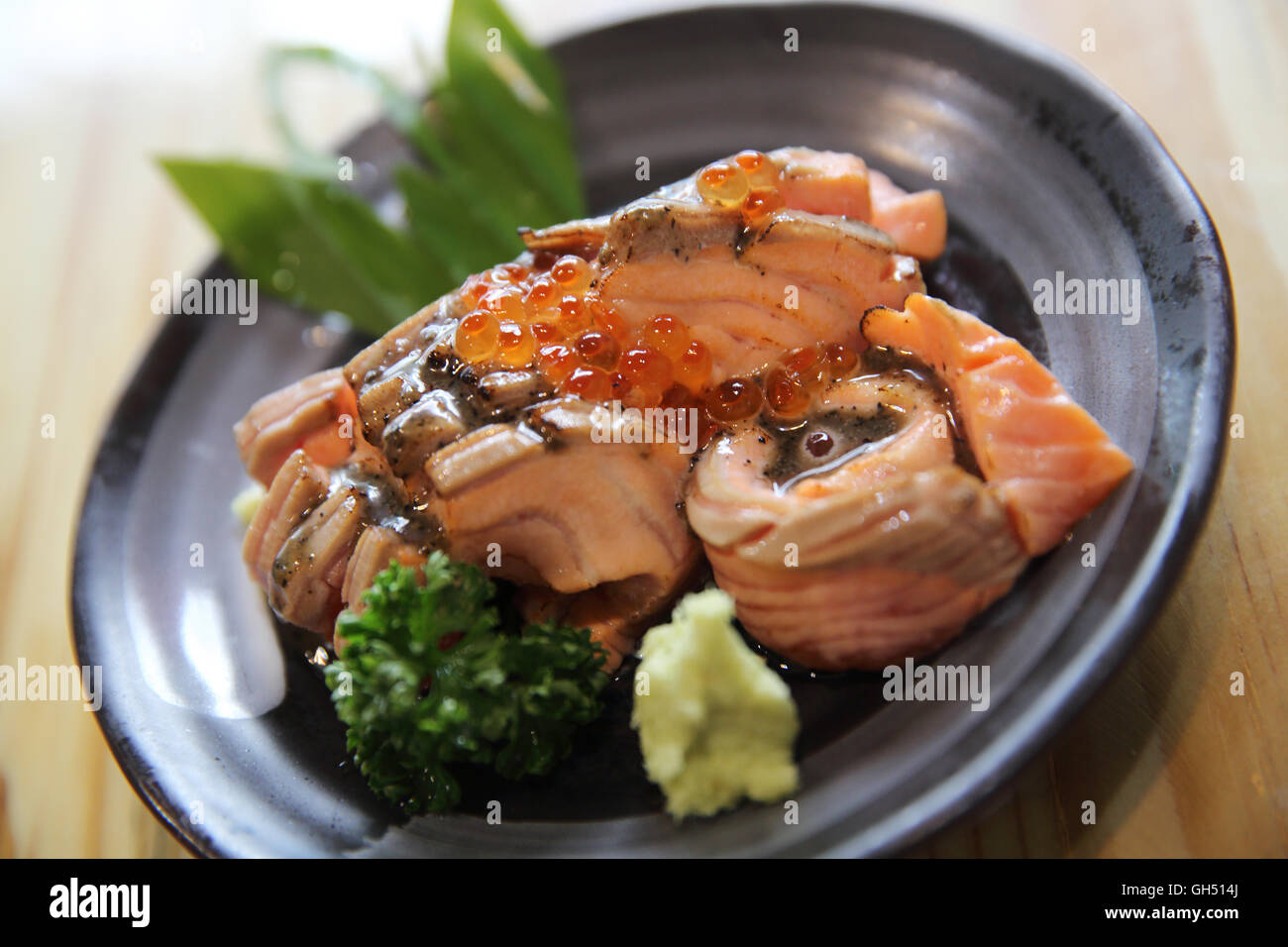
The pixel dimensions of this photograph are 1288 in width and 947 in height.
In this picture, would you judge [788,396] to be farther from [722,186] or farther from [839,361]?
[722,186]

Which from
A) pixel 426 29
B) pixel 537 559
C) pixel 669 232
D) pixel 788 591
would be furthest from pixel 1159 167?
pixel 426 29

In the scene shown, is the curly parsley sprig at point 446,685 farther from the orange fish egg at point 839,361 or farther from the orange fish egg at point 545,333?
the orange fish egg at point 839,361

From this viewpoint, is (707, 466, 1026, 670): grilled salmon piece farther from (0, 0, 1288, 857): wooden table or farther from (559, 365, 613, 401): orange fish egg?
(559, 365, 613, 401): orange fish egg

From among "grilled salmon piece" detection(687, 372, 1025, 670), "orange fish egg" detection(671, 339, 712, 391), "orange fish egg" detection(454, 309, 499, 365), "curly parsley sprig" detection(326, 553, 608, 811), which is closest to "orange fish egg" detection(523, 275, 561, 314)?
"orange fish egg" detection(454, 309, 499, 365)

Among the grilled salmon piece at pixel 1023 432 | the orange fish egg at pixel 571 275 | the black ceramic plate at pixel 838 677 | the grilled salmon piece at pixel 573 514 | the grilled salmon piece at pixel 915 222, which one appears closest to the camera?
the black ceramic plate at pixel 838 677

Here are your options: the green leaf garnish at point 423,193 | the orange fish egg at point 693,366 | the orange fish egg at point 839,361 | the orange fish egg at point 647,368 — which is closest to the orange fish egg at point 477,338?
the orange fish egg at point 647,368

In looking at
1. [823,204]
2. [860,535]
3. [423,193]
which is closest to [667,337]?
[823,204]
